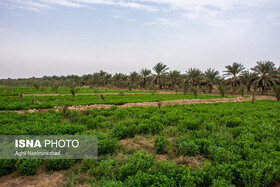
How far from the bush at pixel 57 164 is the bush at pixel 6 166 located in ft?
2.52

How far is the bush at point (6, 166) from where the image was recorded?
3486 mm

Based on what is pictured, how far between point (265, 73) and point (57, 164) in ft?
140

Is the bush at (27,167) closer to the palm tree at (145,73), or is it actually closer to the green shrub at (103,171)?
the green shrub at (103,171)

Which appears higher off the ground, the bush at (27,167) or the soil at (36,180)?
the bush at (27,167)

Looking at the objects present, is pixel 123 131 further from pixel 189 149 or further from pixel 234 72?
pixel 234 72

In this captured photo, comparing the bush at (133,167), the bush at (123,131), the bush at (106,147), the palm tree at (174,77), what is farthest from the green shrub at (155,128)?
the palm tree at (174,77)

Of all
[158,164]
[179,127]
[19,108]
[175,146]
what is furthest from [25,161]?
[19,108]

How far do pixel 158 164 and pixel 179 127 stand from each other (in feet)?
11.5

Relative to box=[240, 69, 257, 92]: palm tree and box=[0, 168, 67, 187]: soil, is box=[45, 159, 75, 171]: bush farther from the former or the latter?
box=[240, 69, 257, 92]: palm tree

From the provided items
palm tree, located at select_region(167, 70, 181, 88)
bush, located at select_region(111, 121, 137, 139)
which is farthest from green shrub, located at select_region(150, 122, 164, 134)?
palm tree, located at select_region(167, 70, 181, 88)

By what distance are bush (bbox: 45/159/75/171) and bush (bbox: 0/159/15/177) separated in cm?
77

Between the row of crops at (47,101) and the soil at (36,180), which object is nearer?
the soil at (36,180)

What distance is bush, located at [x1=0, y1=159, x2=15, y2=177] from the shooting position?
11.4 feet

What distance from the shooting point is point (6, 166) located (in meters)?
3.52
